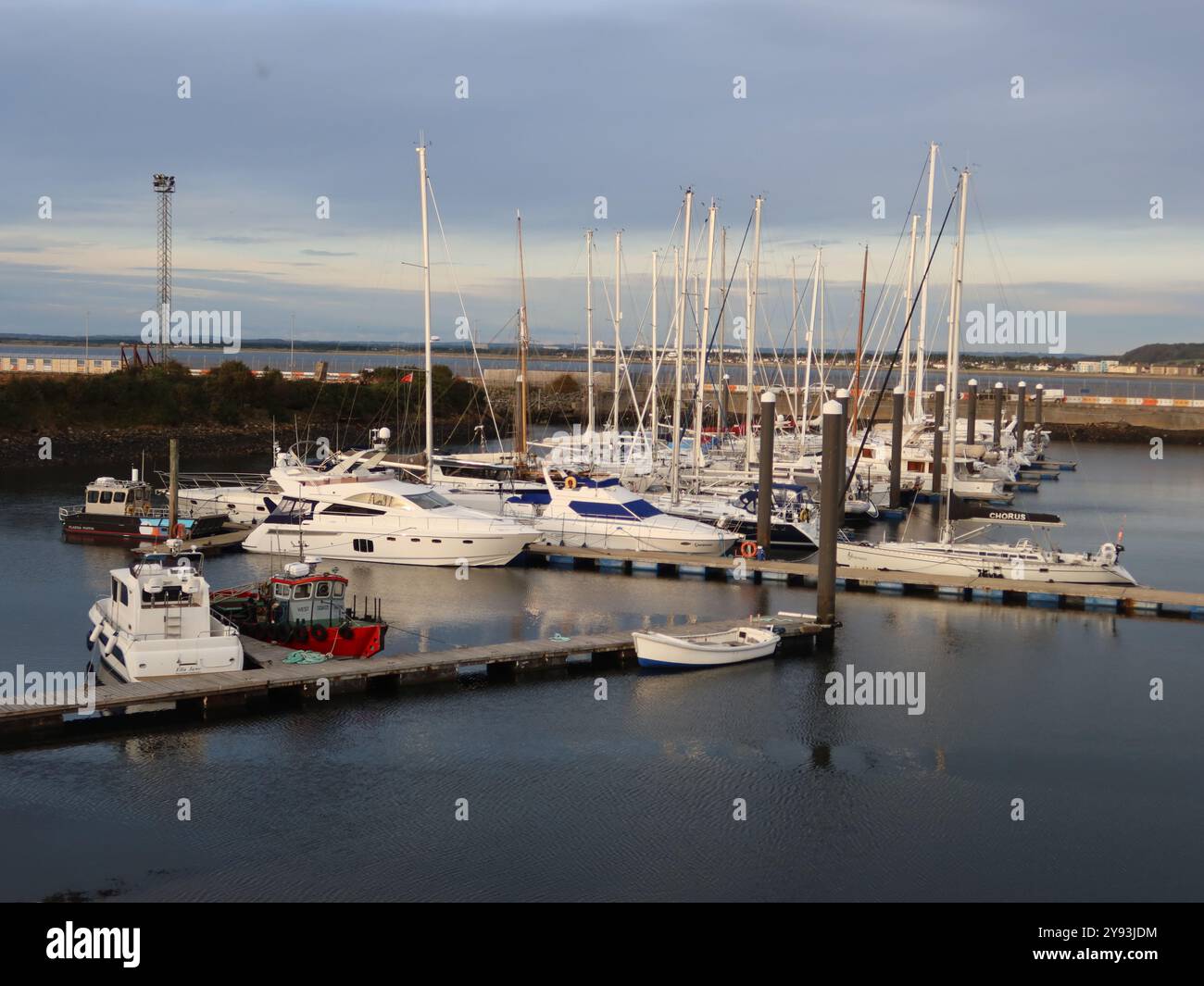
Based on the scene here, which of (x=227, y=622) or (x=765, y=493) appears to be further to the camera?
(x=765, y=493)

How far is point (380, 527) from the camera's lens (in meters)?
40.3

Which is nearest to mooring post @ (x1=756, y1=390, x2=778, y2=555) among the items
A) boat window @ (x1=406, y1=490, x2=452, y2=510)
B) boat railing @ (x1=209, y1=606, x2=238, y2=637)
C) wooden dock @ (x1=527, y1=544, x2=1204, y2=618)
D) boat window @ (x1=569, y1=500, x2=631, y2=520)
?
wooden dock @ (x1=527, y1=544, x2=1204, y2=618)

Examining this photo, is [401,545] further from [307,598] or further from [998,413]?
[998,413]

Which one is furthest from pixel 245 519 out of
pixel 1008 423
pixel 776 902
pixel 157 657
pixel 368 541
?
pixel 1008 423

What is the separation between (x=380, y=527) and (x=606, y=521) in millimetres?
7254

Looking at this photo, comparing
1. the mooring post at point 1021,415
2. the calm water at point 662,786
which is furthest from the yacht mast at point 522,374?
the mooring post at point 1021,415

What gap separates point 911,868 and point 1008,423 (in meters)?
82.0

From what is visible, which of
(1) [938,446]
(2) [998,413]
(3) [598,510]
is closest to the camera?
(3) [598,510]

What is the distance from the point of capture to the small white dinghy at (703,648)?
27.8m

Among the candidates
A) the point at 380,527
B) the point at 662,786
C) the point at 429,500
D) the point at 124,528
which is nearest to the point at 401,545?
the point at 380,527

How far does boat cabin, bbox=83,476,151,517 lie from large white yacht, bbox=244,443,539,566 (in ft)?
17.3

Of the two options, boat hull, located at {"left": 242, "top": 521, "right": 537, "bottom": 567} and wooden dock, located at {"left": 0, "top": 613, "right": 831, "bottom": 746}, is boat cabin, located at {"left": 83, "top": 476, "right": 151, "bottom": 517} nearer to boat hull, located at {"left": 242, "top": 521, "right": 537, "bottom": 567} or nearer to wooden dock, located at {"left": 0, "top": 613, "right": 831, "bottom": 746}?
boat hull, located at {"left": 242, "top": 521, "right": 537, "bottom": 567}

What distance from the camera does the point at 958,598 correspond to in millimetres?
36469

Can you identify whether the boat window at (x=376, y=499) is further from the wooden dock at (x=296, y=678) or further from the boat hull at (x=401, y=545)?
the wooden dock at (x=296, y=678)
